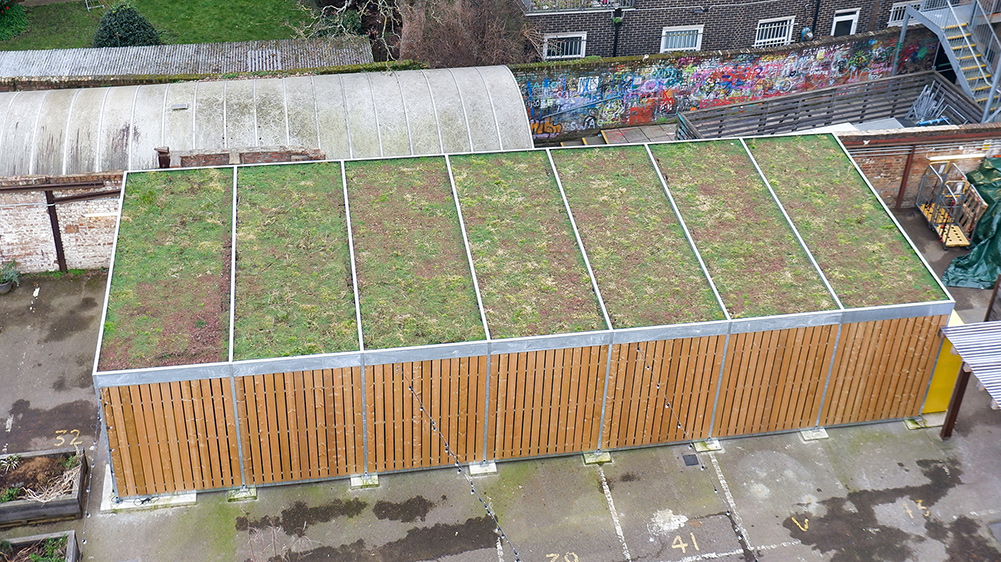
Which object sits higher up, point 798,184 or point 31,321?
point 798,184

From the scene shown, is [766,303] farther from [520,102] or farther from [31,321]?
[31,321]

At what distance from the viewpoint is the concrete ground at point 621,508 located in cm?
1873

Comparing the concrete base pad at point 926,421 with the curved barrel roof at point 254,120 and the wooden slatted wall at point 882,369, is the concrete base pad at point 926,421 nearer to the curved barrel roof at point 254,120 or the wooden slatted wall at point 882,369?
the wooden slatted wall at point 882,369

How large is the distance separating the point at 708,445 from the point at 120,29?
24.0 metres

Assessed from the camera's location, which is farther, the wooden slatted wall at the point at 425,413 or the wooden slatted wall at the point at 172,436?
the wooden slatted wall at the point at 425,413

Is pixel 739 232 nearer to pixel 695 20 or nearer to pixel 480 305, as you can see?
pixel 480 305

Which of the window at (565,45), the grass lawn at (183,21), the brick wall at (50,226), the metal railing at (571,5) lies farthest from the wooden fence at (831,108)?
the grass lawn at (183,21)

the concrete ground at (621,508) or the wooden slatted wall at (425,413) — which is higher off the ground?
the wooden slatted wall at (425,413)

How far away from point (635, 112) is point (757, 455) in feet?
50.0

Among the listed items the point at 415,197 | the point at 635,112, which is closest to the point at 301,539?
the point at 415,197

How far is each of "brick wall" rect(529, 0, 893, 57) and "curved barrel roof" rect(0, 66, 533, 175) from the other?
667 centimetres

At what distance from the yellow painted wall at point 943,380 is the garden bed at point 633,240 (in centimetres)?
524

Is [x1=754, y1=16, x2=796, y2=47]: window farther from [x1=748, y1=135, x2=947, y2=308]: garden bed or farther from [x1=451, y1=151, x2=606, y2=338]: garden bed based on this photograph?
[x1=451, y1=151, x2=606, y2=338]: garden bed

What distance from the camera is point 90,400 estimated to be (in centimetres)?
2172
